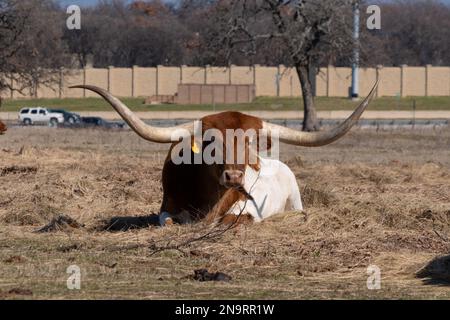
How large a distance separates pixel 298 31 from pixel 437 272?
38.3 meters

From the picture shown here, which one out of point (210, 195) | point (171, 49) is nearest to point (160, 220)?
point (210, 195)

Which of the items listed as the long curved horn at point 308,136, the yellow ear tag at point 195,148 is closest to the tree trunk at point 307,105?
the long curved horn at point 308,136

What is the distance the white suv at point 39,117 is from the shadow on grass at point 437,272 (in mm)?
52852

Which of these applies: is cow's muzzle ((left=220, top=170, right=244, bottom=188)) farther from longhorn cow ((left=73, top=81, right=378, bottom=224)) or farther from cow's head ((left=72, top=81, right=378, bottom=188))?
longhorn cow ((left=73, top=81, right=378, bottom=224))

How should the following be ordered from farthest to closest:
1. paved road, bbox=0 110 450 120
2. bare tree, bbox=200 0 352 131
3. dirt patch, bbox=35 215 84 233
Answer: paved road, bbox=0 110 450 120 → bare tree, bbox=200 0 352 131 → dirt patch, bbox=35 215 84 233

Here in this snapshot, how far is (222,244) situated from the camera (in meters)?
11.3

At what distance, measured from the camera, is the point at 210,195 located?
1248 centimetres

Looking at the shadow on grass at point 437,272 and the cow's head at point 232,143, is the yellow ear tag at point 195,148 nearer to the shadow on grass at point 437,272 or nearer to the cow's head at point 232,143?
the cow's head at point 232,143

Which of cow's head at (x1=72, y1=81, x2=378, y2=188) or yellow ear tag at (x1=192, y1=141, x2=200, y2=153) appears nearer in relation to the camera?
cow's head at (x1=72, y1=81, x2=378, y2=188)

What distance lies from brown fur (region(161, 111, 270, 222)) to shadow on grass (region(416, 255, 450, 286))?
244cm

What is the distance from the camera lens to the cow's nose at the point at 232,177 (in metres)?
11.7

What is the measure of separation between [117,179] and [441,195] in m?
4.62

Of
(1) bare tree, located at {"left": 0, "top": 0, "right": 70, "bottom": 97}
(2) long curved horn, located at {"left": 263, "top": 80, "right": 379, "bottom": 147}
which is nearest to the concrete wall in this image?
(1) bare tree, located at {"left": 0, "top": 0, "right": 70, "bottom": 97}

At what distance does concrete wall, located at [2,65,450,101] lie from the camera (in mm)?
89688
